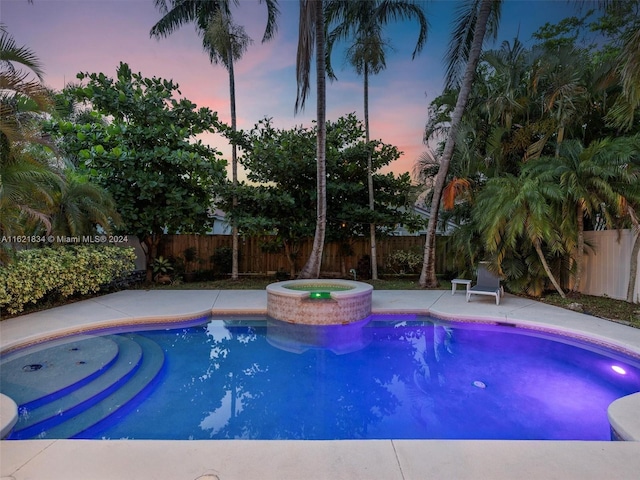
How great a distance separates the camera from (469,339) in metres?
6.50

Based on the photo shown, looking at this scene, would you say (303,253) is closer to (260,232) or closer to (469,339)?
(260,232)

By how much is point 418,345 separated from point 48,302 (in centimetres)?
794

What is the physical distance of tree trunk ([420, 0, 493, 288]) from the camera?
8.99 metres

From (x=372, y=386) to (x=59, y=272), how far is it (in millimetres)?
7089

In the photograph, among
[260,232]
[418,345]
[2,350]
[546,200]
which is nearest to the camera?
[2,350]

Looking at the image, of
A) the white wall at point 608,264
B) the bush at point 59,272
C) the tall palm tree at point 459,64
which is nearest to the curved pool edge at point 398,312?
the bush at point 59,272

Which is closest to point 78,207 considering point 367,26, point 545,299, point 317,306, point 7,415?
point 317,306

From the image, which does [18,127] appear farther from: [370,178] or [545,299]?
[545,299]

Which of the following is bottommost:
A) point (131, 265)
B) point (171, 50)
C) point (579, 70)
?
point (131, 265)

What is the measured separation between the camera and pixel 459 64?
10344 millimetres

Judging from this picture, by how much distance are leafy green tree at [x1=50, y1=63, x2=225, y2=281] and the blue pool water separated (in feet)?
15.9

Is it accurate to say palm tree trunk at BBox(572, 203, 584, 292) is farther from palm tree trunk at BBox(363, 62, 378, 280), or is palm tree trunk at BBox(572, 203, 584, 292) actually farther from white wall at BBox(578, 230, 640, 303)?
palm tree trunk at BBox(363, 62, 378, 280)

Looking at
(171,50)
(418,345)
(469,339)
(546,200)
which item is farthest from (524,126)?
(171,50)

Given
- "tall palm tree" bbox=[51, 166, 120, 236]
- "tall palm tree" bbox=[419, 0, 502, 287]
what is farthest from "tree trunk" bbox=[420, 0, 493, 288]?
"tall palm tree" bbox=[51, 166, 120, 236]
